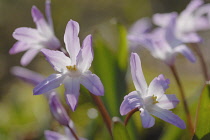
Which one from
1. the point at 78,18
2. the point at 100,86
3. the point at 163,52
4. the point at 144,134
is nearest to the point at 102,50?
the point at 163,52

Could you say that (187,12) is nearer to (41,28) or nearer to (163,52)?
(163,52)

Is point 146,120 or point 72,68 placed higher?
point 72,68

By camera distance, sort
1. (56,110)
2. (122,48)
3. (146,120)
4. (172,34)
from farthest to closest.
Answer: (122,48) < (172,34) < (56,110) < (146,120)

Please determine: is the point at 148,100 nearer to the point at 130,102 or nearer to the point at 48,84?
the point at 130,102

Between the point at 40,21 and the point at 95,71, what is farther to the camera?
the point at 95,71

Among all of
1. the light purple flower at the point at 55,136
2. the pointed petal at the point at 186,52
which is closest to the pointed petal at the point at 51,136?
the light purple flower at the point at 55,136

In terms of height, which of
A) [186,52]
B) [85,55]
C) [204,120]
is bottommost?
[204,120]

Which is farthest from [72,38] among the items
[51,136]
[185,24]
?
[185,24]
